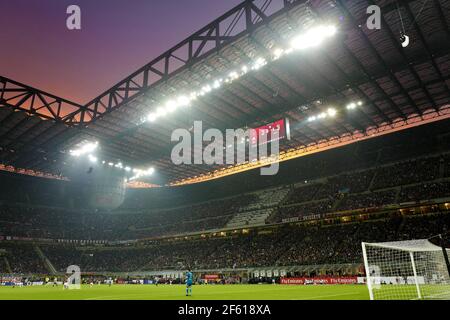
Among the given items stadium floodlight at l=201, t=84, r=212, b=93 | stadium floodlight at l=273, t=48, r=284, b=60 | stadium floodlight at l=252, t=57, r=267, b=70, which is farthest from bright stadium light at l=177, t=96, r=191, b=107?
stadium floodlight at l=273, t=48, r=284, b=60

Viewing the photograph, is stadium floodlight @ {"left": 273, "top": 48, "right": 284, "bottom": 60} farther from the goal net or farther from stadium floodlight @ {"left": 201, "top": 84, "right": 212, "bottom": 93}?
the goal net

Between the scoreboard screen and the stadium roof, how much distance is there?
3736 millimetres

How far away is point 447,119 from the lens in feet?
146

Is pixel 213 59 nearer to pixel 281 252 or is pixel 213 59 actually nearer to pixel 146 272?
pixel 281 252

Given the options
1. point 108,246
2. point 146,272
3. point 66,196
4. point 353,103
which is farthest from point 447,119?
point 66,196

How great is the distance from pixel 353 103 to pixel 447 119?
1965 centimetres

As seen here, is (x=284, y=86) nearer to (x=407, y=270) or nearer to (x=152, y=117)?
(x=152, y=117)

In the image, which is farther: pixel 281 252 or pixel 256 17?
pixel 281 252

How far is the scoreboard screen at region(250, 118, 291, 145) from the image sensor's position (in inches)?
1096

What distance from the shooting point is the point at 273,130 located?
92.9 ft

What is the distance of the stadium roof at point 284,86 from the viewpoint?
21922 mm

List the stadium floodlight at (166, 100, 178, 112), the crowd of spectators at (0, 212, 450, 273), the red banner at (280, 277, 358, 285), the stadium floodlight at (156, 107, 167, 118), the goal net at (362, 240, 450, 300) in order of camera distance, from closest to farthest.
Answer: the goal net at (362, 240, 450, 300) < the stadium floodlight at (166, 100, 178, 112) < the stadium floodlight at (156, 107, 167, 118) < the red banner at (280, 277, 358, 285) < the crowd of spectators at (0, 212, 450, 273)

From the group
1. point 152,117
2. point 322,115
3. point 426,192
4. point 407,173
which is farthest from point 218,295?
point 407,173

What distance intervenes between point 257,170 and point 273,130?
116ft
